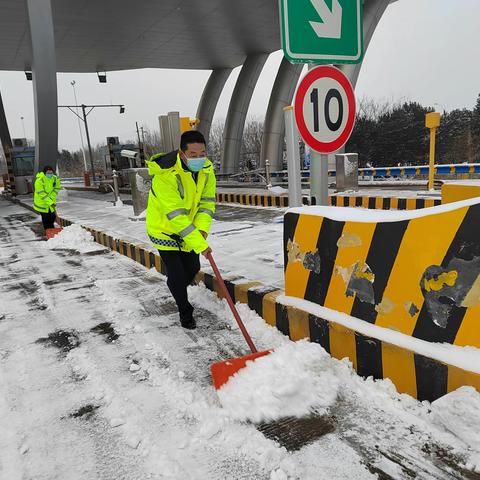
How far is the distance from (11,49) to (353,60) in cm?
2264

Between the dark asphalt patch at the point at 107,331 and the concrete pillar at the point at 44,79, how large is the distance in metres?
14.0

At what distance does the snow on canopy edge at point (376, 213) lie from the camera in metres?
2.10

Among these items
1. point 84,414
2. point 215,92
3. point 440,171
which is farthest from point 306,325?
point 215,92

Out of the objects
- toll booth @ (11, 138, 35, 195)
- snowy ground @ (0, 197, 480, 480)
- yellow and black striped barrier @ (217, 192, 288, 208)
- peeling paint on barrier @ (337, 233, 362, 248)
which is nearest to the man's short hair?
peeling paint on barrier @ (337, 233, 362, 248)

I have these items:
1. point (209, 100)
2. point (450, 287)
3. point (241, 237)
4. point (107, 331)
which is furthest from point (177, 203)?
point (209, 100)

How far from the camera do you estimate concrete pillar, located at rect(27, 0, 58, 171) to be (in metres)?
13.8

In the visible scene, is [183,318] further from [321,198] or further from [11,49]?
[11,49]

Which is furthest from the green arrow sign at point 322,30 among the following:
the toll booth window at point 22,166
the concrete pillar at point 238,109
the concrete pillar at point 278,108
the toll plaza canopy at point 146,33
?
the toll booth window at point 22,166

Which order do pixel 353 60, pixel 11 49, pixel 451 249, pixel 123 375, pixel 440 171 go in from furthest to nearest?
pixel 11 49, pixel 440 171, pixel 353 60, pixel 123 375, pixel 451 249

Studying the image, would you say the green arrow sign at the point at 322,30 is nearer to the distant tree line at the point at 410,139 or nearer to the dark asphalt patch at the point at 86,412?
the dark asphalt patch at the point at 86,412

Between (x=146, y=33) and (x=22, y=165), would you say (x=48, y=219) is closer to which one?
(x=146, y=33)

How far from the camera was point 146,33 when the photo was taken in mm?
19531

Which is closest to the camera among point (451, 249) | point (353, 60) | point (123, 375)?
point (451, 249)

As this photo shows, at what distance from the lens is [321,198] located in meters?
3.57
